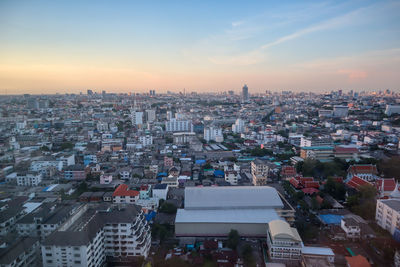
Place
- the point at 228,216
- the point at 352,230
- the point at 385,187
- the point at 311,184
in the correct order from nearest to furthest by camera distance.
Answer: the point at 352,230 → the point at 228,216 → the point at 385,187 → the point at 311,184

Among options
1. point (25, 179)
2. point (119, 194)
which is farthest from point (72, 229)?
point (25, 179)

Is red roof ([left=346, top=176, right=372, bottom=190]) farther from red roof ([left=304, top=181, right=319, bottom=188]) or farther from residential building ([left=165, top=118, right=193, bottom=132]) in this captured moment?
residential building ([left=165, top=118, right=193, bottom=132])

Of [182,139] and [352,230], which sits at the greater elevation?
[182,139]

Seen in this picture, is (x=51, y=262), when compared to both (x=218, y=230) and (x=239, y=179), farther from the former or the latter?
(x=239, y=179)

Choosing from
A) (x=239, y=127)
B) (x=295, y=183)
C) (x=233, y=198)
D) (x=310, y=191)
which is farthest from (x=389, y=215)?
(x=239, y=127)

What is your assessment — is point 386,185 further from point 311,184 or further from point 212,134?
point 212,134

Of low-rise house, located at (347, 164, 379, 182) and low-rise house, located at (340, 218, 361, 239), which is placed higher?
low-rise house, located at (347, 164, 379, 182)

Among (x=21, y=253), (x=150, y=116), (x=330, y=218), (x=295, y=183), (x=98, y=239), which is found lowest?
(x=330, y=218)

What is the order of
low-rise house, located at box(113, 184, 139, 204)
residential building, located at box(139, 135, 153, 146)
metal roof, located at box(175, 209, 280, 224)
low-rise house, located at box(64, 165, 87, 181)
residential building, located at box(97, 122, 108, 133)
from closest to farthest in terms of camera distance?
metal roof, located at box(175, 209, 280, 224)
low-rise house, located at box(113, 184, 139, 204)
low-rise house, located at box(64, 165, 87, 181)
residential building, located at box(139, 135, 153, 146)
residential building, located at box(97, 122, 108, 133)

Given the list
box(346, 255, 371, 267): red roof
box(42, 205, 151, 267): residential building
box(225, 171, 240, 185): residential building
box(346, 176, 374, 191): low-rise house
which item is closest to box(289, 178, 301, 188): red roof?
box(346, 176, 374, 191): low-rise house
